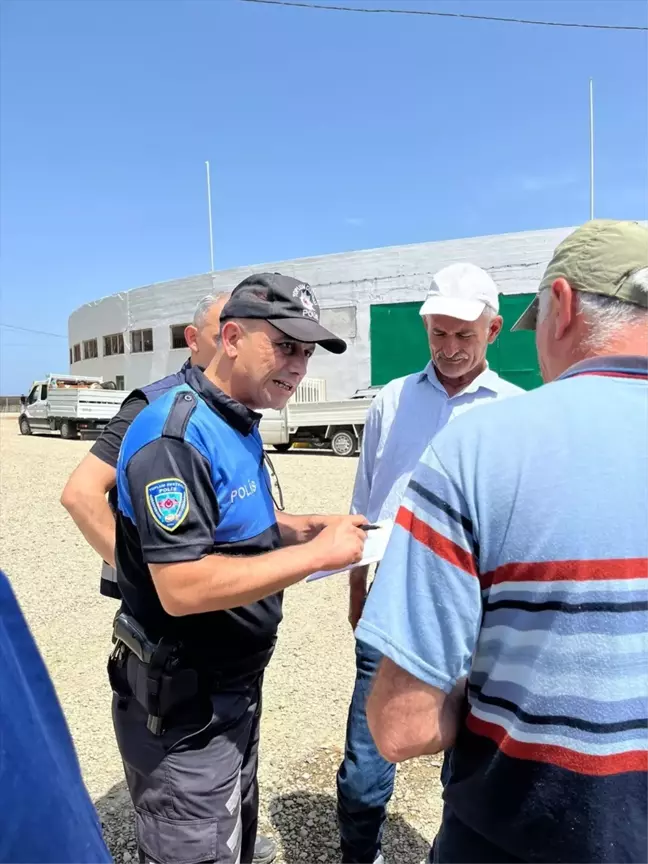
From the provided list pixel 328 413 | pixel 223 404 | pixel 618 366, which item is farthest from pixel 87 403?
pixel 618 366

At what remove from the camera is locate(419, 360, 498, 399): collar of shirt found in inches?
104

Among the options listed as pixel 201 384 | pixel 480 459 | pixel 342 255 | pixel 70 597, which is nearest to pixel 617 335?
pixel 480 459

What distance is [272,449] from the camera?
2130 centimetres

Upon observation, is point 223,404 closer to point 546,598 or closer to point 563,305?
point 563,305

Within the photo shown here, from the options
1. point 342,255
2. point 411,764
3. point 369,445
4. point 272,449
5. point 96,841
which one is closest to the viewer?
point 96,841

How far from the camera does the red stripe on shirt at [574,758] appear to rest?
1020mm

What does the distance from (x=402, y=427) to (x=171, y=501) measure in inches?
52.1

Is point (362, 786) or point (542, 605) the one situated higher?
point (542, 605)

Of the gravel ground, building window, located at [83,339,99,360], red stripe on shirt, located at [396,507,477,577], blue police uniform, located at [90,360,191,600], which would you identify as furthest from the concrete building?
red stripe on shirt, located at [396,507,477,577]

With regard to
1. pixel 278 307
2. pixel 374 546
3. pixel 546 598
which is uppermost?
pixel 278 307

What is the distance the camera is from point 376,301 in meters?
24.6

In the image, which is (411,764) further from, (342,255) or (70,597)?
(342,255)

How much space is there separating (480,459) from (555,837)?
0.67 m

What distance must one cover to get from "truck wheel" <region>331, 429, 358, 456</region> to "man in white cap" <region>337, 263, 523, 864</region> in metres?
15.6
